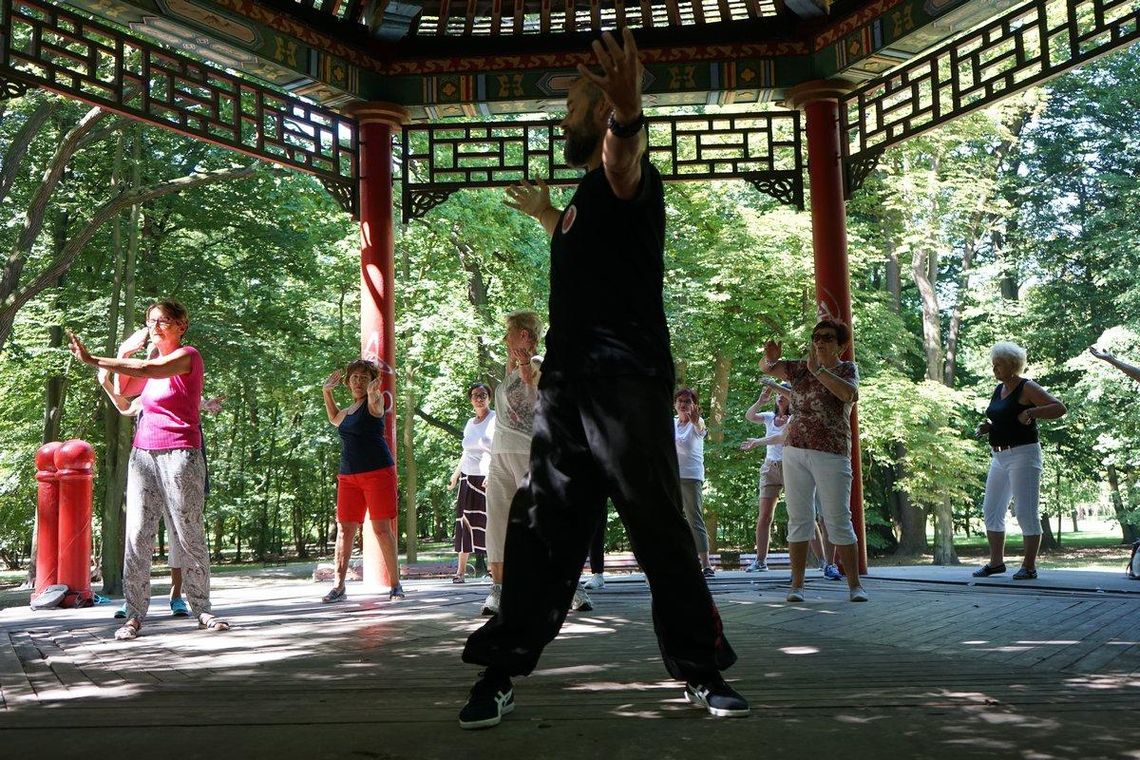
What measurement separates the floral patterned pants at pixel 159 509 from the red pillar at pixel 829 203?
5.48 meters

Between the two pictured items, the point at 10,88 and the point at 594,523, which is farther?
the point at 10,88

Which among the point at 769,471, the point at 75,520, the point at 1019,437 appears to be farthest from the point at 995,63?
the point at 75,520

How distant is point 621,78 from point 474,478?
663cm

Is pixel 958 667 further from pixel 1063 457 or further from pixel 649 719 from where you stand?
pixel 1063 457

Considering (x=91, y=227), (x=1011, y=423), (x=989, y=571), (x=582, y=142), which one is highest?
(x=91, y=227)

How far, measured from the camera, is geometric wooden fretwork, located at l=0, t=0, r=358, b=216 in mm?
6773

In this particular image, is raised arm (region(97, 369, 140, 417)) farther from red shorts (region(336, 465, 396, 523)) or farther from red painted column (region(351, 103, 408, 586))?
red painted column (region(351, 103, 408, 586))

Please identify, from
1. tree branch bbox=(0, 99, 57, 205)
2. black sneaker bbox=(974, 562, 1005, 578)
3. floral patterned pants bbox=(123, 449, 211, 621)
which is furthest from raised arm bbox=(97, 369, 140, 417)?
tree branch bbox=(0, 99, 57, 205)

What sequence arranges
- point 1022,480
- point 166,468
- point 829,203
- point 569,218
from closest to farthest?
point 569,218 → point 166,468 → point 1022,480 → point 829,203

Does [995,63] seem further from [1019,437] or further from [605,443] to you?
[605,443]

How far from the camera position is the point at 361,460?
704cm

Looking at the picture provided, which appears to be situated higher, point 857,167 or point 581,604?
point 857,167

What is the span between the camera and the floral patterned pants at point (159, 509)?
210 inches

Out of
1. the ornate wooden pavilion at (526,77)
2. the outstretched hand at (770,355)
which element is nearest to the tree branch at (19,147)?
the ornate wooden pavilion at (526,77)
